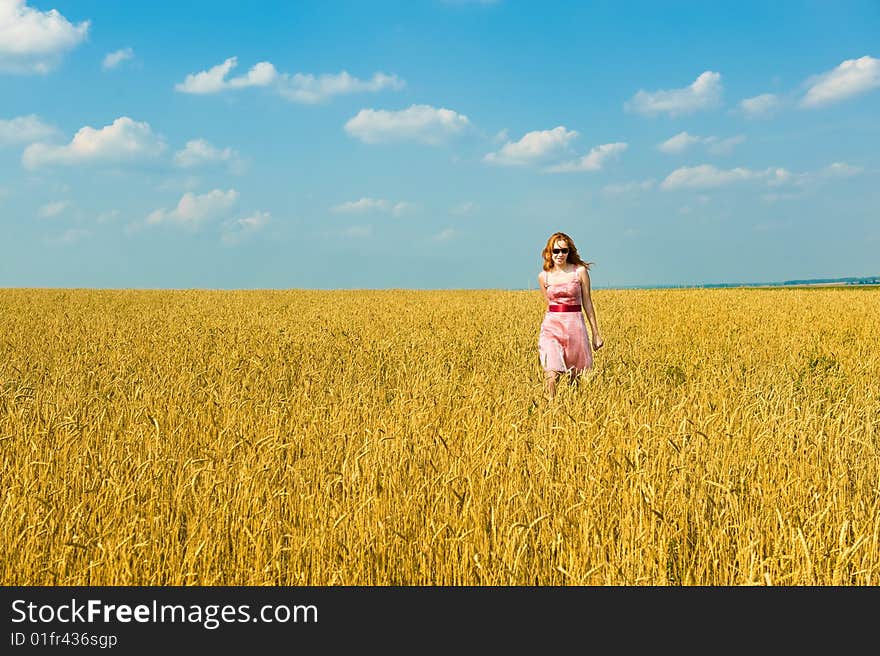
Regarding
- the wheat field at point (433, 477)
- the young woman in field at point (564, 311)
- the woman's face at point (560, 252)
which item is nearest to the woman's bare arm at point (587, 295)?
the young woman in field at point (564, 311)

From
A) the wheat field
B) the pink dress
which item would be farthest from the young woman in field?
the wheat field

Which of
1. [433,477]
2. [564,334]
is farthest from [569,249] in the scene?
[433,477]

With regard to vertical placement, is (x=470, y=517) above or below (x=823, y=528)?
above

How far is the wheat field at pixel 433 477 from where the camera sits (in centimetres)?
313

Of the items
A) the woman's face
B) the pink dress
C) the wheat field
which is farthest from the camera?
the pink dress

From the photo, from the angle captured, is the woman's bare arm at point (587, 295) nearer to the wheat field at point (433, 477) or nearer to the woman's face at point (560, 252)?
the woman's face at point (560, 252)

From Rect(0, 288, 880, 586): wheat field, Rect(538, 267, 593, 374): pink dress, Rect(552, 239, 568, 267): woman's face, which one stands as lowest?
Rect(0, 288, 880, 586): wheat field

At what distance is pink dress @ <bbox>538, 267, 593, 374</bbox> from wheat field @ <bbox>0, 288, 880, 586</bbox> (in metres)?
0.32

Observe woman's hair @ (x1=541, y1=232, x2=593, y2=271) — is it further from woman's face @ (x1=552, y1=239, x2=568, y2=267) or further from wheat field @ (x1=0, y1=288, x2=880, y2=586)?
wheat field @ (x1=0, y1=288, x2=880, y2=586)

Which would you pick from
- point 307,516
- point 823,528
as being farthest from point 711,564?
point 307,516

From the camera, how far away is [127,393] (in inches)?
278

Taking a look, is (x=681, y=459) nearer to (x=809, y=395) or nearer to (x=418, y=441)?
(x=418, y=441)

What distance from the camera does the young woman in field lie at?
707 cm

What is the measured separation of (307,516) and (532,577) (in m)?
1.19
